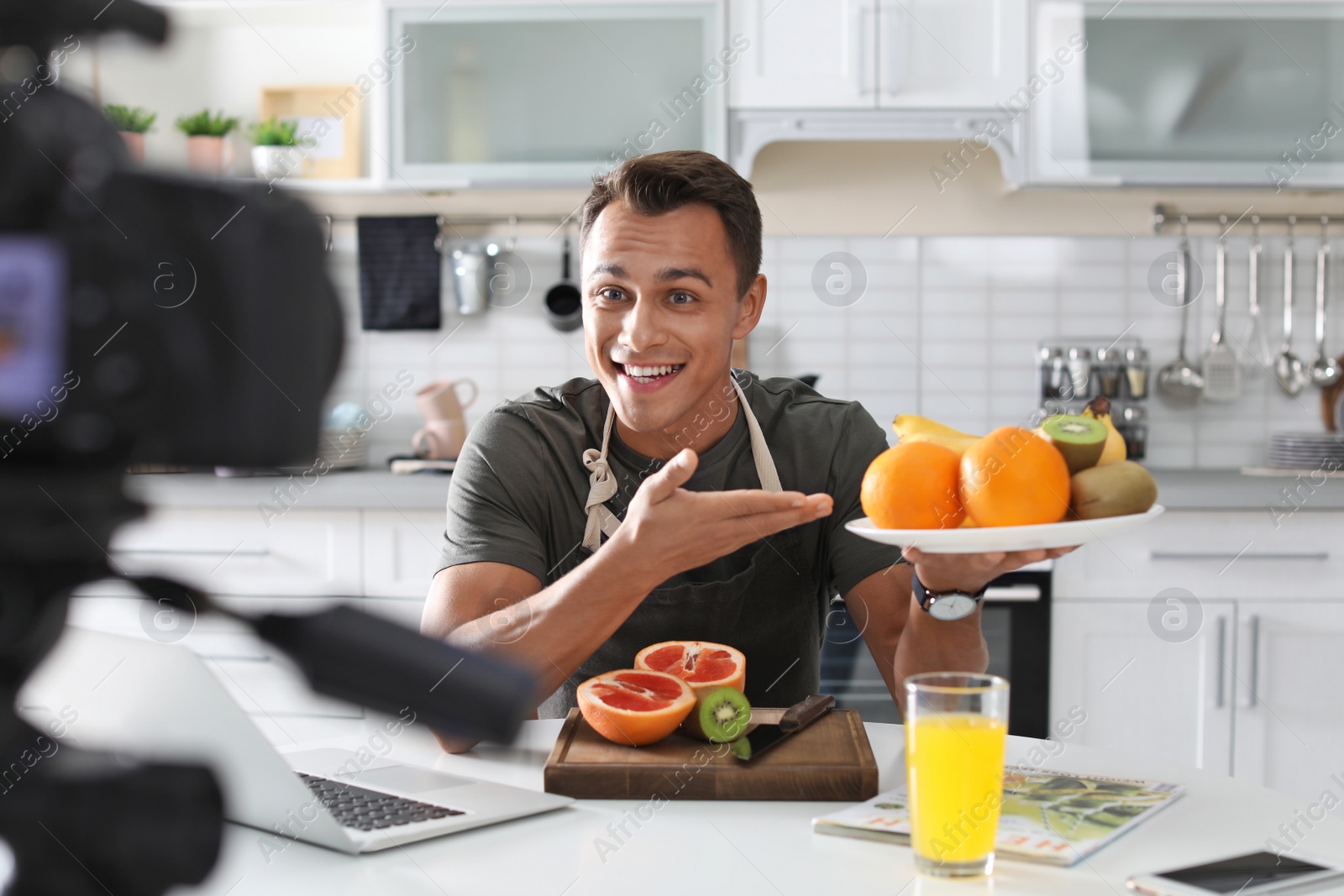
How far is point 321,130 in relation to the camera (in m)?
2.85

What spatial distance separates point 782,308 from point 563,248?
575mm

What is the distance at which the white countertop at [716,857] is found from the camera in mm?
724

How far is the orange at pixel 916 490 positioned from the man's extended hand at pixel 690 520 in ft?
0.21

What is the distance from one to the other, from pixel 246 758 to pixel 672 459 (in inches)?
25.8

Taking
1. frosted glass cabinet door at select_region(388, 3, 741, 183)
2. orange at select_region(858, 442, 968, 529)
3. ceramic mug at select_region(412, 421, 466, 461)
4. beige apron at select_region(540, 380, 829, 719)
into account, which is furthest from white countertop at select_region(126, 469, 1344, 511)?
orange at select_region(858, 442, 968, 529)

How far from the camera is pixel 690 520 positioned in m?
1.09

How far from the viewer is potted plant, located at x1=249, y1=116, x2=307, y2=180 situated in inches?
106

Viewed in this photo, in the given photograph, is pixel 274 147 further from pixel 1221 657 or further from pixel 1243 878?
pixel 1243 878

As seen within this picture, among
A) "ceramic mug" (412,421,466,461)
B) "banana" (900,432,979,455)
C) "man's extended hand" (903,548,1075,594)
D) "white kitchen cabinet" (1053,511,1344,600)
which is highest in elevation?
"banana" (900,432,979,455)

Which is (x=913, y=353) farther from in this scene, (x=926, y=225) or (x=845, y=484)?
(x=845, y=484)

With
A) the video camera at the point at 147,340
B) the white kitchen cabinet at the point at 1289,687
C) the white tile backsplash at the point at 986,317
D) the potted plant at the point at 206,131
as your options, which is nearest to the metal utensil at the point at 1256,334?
the white tile backsplash at the point at 986,317

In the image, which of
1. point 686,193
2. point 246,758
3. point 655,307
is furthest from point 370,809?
point 686,193

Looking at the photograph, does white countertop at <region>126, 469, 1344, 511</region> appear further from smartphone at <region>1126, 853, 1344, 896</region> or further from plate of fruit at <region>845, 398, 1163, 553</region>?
smartphone at <region>1126, 853, 1344, 896</region>

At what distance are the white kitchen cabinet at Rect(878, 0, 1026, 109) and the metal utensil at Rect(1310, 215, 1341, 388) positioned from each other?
0.93m
